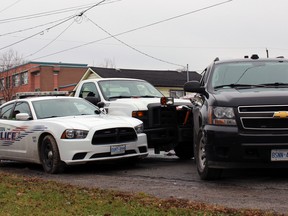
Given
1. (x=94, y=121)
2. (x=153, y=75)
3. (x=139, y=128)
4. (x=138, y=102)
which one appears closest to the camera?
(x=94, y=121)

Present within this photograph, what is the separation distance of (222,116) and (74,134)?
2.99 metres

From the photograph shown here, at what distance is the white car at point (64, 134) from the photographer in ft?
27.6

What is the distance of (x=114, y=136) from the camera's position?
866 cm

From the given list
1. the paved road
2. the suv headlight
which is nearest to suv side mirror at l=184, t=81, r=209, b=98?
the suv headlight

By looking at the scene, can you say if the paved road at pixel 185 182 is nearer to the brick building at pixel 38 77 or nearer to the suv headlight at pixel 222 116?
Result: the suv headlight at pixel 222 116

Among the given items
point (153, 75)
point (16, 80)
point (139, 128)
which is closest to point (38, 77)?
point (16, 80)

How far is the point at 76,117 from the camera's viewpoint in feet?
30.1

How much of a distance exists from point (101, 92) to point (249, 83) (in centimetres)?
434

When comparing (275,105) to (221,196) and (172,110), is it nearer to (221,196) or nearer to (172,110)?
(221,196)

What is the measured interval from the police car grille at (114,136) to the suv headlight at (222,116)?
2.49m

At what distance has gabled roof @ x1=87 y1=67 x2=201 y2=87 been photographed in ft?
136

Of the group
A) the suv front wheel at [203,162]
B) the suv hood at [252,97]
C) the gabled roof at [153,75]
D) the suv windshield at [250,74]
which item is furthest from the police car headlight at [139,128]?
the gabled roof at [153,75]

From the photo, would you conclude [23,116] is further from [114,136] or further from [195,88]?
[195,88]

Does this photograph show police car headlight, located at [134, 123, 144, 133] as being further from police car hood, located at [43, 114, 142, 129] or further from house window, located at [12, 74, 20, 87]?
house window, located at [12, 74, 20, 87]
